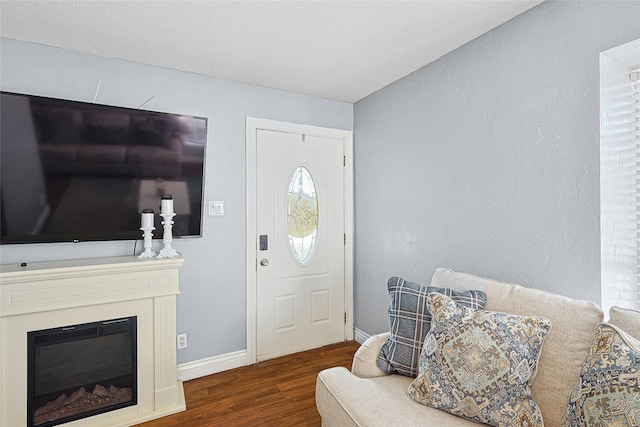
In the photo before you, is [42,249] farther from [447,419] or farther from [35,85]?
[447,419]

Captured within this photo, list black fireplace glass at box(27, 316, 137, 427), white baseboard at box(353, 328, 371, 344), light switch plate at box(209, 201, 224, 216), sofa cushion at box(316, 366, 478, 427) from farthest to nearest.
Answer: white baseboard at box(353, 328, 371, 344), light switch plate at box(209, 201, 224, 216), black fireplace glass at box(27, 316, 137, 427), sofa cushion at box(316, 366, 478, 427)

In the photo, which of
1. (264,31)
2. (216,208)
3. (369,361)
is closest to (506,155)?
(369,361)

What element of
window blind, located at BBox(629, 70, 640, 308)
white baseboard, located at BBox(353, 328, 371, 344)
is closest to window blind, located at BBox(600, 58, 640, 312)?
window blind, located at BBox(629, 70, 640, 308)

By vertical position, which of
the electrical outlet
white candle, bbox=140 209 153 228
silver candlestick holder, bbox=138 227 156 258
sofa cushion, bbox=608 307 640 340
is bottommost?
the electrical outlet

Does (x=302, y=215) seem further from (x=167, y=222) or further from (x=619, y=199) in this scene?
(x=619, y=199)

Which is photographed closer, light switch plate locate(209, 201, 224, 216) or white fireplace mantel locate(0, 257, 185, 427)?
white fireplace mantel locate(0, 257, 185, 427)

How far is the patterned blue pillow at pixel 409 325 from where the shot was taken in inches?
61.6

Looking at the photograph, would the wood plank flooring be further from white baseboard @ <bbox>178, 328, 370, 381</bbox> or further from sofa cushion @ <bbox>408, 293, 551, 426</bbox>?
sofa cushion @ <bbox>408, 293, 551, 426</bbox>

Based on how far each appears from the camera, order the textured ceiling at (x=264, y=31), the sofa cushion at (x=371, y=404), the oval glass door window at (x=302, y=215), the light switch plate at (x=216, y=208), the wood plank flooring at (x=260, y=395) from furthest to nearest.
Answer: the oval glass door window at (x=302, y=215) < the light switch plate at (x=216, y=208) < the wood plank flooring at (x=260, y=395) < the textured ceiling at (x=264, y=31) < the sofa cushion at (x=371, y=404)

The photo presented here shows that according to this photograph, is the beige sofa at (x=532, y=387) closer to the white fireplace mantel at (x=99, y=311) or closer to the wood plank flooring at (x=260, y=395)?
the wood plank flooring at (x=260, y=395)

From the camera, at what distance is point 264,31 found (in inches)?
78.6

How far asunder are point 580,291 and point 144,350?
8.35 feet

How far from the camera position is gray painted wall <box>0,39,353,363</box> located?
2209mm

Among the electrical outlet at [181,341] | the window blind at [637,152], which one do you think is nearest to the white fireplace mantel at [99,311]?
the electrical outlet at [181,341]
